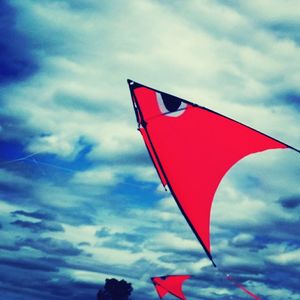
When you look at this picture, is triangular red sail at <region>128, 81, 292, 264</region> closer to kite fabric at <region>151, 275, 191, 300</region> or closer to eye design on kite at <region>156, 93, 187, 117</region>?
eye design on kite at <region>156, 93, 187, 117</region>

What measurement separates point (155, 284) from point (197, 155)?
1737cm

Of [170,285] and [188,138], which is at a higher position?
[170,285]

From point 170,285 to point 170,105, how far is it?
18.6 metres

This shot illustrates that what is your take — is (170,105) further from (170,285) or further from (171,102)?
(170,285)

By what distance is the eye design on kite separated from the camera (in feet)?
33.0

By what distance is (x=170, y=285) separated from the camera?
2633 centimetres

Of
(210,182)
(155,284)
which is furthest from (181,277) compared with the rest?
(210,182)

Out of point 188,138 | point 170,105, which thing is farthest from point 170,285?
point 170,105

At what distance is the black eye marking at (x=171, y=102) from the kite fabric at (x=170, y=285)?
1760 cm

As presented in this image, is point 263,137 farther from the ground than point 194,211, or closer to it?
farther from the ground

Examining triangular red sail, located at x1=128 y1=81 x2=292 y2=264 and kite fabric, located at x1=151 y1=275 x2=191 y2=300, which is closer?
triangular red sail, located at x1=128 y1=81 x2=292 y2=264

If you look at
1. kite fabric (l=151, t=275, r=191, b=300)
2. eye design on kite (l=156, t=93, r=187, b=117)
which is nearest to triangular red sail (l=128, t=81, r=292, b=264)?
eye design on kite (l=156, t=93, r=187, b=117)

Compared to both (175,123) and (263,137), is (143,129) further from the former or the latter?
(263,137)

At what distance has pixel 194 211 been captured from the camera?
9711 mm
